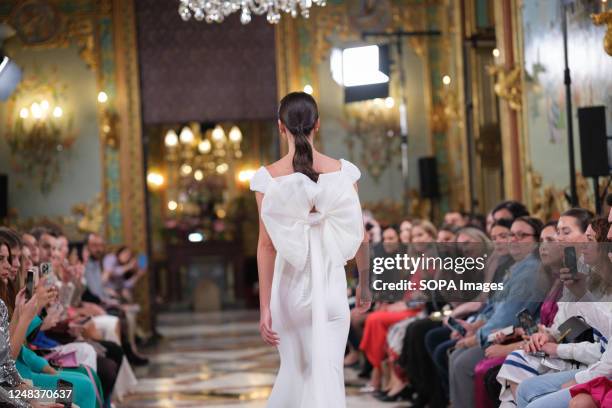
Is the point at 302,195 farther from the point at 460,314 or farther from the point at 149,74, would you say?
the point at 149,74

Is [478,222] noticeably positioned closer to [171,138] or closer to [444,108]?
[444,108]

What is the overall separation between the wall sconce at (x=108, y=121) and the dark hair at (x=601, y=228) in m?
10.3

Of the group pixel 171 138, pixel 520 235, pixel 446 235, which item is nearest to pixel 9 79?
pixel 171 138

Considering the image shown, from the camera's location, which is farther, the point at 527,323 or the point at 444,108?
the point at 444,108

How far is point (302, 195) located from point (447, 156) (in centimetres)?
1016

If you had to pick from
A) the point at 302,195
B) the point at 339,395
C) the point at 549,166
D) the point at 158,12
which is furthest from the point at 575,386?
the point at 158,12

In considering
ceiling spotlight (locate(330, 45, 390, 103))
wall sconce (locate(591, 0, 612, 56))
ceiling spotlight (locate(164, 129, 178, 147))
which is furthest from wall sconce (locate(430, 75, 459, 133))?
wall sconce (locate(591, 0, 612, 56))

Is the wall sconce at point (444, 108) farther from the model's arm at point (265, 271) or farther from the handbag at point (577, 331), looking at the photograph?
the model's arm at point (265, 271)

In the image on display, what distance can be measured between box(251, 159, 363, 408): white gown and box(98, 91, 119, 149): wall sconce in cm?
1000

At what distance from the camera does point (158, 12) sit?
14.5 m

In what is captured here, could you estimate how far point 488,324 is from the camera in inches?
246

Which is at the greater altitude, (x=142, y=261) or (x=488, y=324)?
(x=142, y=261)

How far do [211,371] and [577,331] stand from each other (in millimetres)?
5946

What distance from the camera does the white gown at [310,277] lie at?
4578mm
